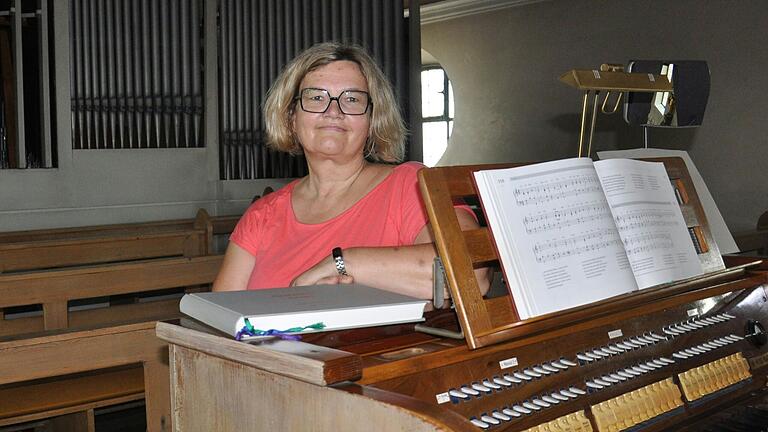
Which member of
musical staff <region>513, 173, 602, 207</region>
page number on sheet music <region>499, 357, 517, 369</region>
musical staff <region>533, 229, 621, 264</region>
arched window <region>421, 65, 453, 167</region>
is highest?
arched window <region>421, 65, 453, 167</region>

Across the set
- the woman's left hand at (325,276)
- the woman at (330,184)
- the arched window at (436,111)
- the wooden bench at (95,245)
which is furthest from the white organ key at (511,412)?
the arched window at (436,111)

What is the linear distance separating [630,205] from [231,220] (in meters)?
4.02

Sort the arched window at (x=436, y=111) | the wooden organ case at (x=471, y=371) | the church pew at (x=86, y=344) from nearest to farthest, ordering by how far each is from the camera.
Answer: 1. the wooden organ case at (x=471, y=371)
2. the church pew at (x=86, y=344)
3. the arched window at (x=436, y=111)

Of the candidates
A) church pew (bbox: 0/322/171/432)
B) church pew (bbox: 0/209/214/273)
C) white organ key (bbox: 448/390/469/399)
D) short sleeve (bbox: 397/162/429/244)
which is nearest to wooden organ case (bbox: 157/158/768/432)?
white organ key (bbox: 448/390/469/399)

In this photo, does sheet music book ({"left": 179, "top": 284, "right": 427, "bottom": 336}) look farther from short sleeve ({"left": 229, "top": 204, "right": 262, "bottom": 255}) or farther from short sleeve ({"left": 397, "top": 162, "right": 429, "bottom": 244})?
short sleeve ({"left": 229, "top": 204, "right": 262, "bottom": 255})

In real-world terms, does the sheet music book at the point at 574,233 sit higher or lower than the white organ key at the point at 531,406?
higher

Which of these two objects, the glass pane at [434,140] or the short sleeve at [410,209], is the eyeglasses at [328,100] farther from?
the glass pane at [434,140]

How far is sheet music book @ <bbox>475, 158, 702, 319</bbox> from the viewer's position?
148 centimetres

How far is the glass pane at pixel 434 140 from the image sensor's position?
1002 centimetres

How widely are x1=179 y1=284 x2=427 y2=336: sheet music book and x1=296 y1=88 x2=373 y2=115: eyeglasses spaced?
0.68 meters

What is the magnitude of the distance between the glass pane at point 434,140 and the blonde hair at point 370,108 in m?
7.68

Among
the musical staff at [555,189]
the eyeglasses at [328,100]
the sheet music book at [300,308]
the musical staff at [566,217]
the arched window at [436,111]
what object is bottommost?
the sheet music book at [300,308]

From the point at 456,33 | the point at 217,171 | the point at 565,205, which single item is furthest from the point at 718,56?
the point at 565,205

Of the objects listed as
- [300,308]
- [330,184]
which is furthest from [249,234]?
[300,308]
